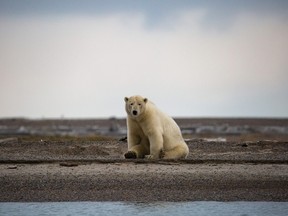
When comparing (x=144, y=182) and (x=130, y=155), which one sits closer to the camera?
(x=144, y=182)

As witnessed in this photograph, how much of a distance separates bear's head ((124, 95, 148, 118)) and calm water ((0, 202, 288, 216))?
425 centimetres

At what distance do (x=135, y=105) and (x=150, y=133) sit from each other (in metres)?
0.73

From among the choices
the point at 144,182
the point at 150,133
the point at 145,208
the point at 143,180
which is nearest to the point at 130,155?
the point at 150,133

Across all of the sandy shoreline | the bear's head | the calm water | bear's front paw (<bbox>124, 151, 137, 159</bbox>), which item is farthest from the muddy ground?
the bear's head

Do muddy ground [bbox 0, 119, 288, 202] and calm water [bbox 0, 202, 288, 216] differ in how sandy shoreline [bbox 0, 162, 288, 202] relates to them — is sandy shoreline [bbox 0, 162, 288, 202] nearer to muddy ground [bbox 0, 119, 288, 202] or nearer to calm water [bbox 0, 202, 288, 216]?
muddy ground [bbox 0, 119, 288, 202]

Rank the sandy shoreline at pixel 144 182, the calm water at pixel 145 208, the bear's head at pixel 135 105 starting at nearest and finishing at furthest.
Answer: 1. the calm water at pixel 145 208
2. the sandy shoreline at pixel 144 182
3. the bear's head at pixel 135 105

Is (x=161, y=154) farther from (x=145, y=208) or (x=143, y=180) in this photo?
(x=145, y=208)

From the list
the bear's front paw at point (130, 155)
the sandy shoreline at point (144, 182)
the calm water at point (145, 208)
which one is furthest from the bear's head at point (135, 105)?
the calm water at point (145, 208)

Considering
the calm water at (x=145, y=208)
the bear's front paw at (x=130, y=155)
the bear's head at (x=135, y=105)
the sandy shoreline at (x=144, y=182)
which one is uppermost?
the bear's head at (x=135, y=105)

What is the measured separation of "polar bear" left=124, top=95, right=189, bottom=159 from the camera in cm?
1809

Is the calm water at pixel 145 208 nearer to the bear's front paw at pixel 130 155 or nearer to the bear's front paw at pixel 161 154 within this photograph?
the bear's front paw at pixel 130 155

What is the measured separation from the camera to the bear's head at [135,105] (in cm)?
1789

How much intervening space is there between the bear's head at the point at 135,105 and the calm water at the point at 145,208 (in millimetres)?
Answer: 4252

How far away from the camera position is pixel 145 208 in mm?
13430
